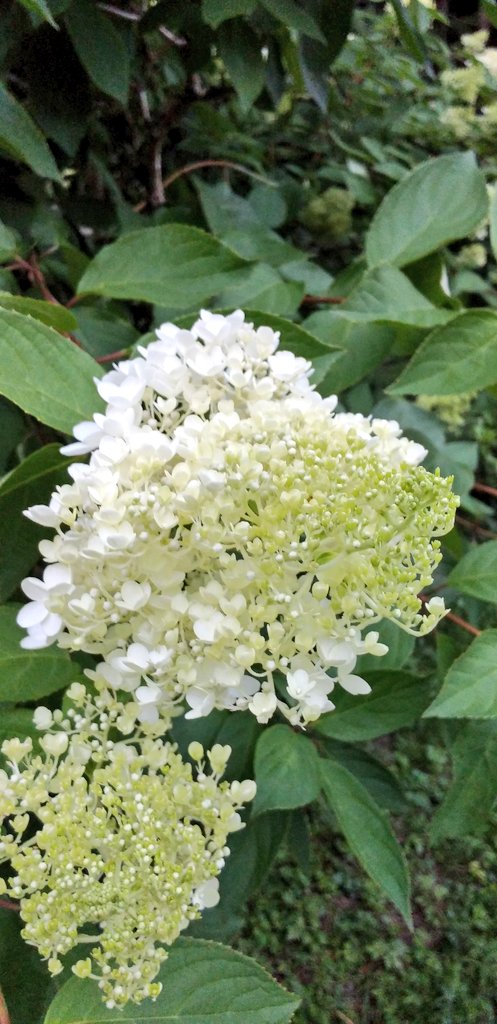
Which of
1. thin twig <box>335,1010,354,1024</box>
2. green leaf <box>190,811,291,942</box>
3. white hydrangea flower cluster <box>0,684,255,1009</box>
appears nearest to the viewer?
white hydrangea flower cluster <box>0,684,255,1009</box>

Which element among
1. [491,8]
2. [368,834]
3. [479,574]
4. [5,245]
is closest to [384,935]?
[368,834]

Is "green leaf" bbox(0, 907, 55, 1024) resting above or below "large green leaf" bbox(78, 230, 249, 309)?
below

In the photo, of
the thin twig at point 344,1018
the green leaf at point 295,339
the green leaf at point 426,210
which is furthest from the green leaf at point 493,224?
the thin twig at point 344,1018

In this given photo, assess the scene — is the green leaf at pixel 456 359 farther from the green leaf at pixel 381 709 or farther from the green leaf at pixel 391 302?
the green leaf at pixel 381 709

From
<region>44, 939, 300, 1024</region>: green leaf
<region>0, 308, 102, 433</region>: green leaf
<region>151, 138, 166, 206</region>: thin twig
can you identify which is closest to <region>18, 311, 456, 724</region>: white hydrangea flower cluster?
<region>0, 308, 102, 433</region>: green leaf

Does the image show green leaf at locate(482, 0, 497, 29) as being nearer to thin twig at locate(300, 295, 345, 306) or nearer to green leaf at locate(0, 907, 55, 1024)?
thin twig at locate(300, 295, 345, 306)

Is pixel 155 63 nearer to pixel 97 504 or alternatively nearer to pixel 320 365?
pixel 320 365

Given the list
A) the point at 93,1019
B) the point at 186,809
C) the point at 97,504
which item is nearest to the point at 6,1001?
the point at 93,1019
